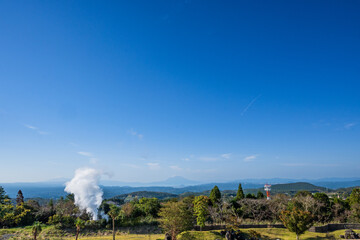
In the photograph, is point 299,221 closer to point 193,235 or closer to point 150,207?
point 193,235

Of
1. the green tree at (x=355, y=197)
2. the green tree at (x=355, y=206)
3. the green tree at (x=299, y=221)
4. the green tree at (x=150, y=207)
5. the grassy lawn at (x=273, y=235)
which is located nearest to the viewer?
the green tree at (x=299, y=221)

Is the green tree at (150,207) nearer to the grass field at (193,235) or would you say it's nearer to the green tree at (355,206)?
the grass field at (193,235)

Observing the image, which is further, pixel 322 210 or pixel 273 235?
pixel 322 210

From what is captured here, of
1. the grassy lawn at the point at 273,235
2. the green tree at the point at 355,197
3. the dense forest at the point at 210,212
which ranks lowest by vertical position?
the grassy lawn at the point at 273,235

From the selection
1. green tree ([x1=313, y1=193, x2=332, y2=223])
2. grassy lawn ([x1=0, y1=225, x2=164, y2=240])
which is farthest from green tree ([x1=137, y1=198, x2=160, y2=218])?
green tree ([x1=313, y1=193, x2=332, y2=223])

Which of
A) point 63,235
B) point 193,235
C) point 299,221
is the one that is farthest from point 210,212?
point 63,235

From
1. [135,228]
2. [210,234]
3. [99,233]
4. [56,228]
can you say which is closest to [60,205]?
[56,228]

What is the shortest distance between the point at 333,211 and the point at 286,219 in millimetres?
17662

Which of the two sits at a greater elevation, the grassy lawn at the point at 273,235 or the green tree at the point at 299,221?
the green tree at the point at 299,221

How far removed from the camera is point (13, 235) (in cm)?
3083

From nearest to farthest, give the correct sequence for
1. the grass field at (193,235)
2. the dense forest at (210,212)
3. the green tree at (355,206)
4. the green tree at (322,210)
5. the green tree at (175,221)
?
the green tree at (175,221)
the grass field at (193,235)
the green tree at (355,206)
the dense forest at (210,212)
the green tree at (322,210)

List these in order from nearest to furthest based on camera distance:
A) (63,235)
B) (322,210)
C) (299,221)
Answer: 1. (299,221)
2. (63,235)
3. (322,210)

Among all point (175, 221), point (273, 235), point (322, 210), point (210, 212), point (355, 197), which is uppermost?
Result: point (355, 197)

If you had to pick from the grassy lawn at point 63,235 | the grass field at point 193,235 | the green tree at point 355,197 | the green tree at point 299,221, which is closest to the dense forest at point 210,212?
the green tree at point 355,197
